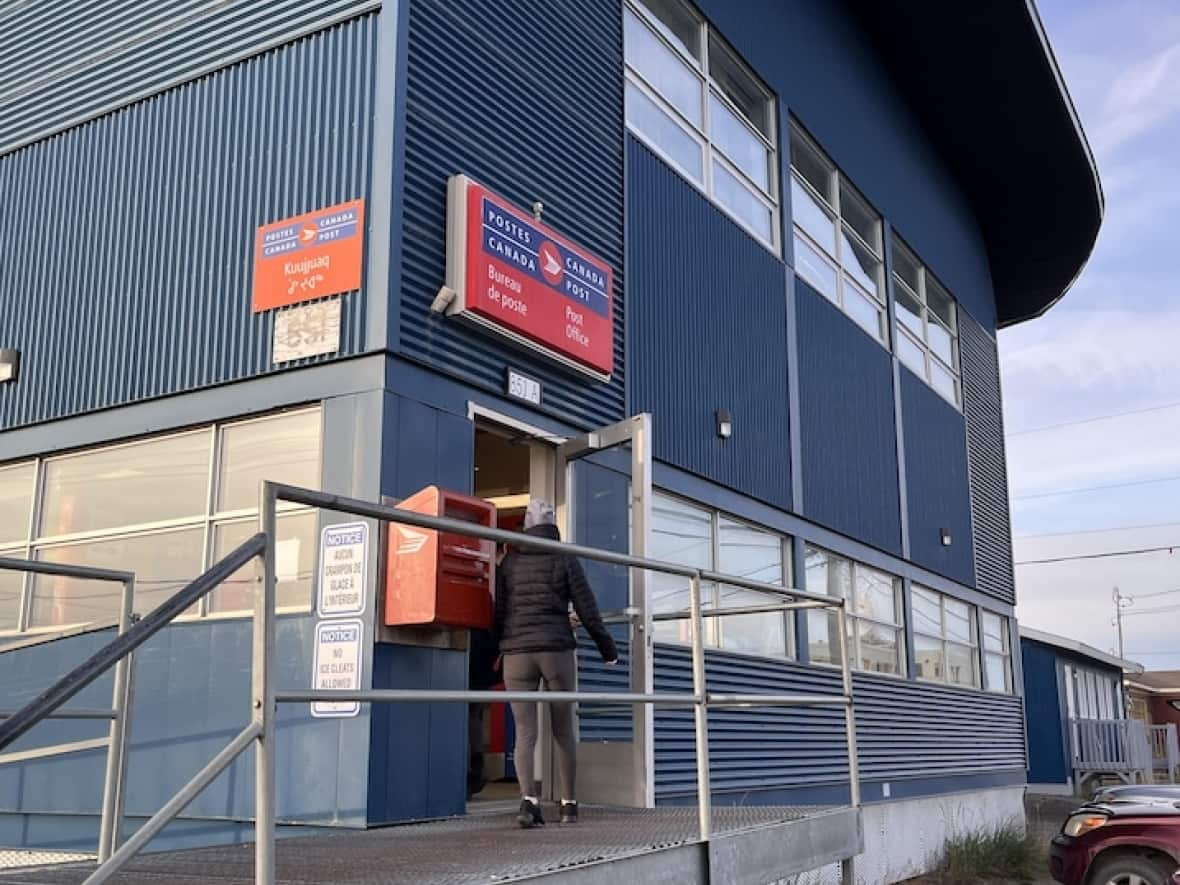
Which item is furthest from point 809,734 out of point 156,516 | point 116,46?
point 116,46

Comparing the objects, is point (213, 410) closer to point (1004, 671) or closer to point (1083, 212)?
point (1004, 671)

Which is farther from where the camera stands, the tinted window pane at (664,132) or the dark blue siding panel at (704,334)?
the tinted window pane at (664,132)

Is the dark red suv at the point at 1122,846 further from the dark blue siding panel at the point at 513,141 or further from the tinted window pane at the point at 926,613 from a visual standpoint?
the tinted window pane at the point at 926,613

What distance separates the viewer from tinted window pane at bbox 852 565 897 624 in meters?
14.8

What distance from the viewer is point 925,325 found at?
18719mm

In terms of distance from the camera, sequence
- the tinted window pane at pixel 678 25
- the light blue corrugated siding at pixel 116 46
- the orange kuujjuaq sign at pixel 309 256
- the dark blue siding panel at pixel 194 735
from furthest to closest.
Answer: the tinted window pane at pixel 678 25, the light blue corrugated siding at pixel 116 46, the orange kuujjuaq sign at pixel 309 256, the dark blue siding panel at pixel 194 735

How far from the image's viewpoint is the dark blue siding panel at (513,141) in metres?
7.78

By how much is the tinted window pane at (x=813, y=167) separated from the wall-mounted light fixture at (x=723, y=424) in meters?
4.44

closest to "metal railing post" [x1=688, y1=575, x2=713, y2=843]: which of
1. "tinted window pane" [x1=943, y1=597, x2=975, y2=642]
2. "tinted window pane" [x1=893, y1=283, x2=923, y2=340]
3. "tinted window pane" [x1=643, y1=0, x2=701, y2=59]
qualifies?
"tinted window pane" [x1=643, y1=0, x2=701, y2=59]

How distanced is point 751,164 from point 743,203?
0.64m

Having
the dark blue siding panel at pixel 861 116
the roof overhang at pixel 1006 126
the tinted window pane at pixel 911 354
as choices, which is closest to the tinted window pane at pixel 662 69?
the dark blue siding panel at pixel 861 116

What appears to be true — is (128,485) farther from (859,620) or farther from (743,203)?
(859,620)

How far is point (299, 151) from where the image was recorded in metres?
8.09

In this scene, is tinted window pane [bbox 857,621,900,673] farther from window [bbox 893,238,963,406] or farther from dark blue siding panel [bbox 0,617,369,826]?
dark blue siding panel [bbox 0,617,369,826]
